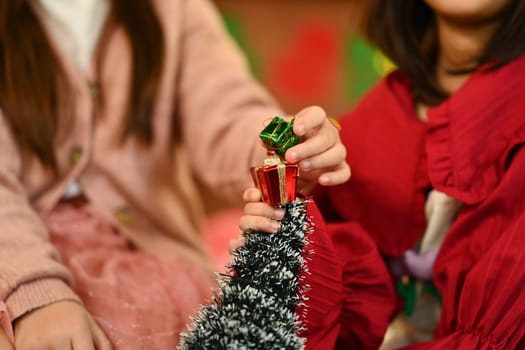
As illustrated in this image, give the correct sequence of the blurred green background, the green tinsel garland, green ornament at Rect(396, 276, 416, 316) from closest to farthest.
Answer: the green tinsel garland, green ornament at Rect(396, 276, 416, 316), the blurred green background

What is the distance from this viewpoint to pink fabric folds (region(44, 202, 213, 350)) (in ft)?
2.02

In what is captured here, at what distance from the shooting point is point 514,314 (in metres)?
0.52

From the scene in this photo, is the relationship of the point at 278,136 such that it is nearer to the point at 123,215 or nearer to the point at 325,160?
the point at 325,160

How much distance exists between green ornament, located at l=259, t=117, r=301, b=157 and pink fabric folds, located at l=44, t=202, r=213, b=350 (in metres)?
0.21

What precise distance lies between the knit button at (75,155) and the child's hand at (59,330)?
0.84 feet

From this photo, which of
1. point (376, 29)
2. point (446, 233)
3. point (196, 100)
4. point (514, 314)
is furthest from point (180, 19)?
point (514, 314)

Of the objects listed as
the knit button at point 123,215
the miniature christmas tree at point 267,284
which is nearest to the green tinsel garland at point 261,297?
the miniature christmas tree at point 267,284

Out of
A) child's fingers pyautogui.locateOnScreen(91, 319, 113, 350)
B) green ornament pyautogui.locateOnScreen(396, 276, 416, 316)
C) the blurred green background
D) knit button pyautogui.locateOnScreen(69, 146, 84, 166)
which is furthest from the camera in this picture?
the blurred green background

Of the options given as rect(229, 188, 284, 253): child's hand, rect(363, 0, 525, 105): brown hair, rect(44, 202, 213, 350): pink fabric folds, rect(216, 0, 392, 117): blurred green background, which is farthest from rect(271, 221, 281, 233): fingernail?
rect(216, 0, 392, 117): blurred green background

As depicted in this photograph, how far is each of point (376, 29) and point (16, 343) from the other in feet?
1.71

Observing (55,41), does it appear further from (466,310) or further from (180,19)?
(466,310)

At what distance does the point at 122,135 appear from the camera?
82 cm

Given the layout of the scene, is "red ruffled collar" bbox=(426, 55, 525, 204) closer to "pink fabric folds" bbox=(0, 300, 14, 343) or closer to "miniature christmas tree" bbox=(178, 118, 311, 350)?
"miniature christmas tree" bbox=(178, 118, 311, 350)

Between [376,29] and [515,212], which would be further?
[376,29]
